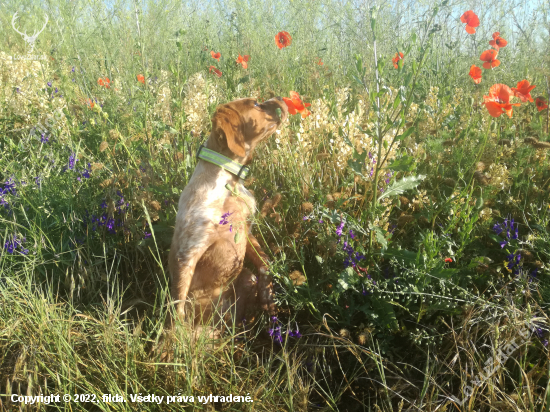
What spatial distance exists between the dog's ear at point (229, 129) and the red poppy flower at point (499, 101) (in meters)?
1.37

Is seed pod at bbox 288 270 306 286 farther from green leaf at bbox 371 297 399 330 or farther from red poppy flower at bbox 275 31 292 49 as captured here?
red poppy flower at bbox 275 31 292 49

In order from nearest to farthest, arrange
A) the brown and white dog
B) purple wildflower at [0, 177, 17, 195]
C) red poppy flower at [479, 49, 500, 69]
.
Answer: the brown and white dog → purple wildflower at [0, 177, 17, 195] → red poppy flower at [479, 49, 500, 69]

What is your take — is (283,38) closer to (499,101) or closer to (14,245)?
(499,101)

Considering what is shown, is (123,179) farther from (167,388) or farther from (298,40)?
(298,40)

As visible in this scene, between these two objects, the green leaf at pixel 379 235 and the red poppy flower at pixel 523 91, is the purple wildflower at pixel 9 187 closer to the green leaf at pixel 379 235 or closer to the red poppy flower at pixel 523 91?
the green leaf at pixel 379 235

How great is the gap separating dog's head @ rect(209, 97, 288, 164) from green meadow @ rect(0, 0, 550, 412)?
0.58ft

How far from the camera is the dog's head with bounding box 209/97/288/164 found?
2123 mm

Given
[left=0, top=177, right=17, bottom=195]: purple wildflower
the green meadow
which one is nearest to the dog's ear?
the green meadow

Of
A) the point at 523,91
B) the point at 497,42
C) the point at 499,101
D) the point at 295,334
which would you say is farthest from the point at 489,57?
the point at 295,334

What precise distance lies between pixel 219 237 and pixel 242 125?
2.21ft

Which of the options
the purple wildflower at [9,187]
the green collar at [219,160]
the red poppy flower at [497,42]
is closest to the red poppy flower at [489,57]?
the red poppy flower at [497,42]

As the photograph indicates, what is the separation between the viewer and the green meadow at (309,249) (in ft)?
4.99

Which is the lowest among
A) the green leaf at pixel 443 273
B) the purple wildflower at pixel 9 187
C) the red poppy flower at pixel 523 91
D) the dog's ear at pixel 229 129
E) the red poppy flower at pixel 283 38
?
the purple wildflower at pixel 9 187

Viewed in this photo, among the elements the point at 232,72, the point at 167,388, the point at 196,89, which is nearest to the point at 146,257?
the point at 167,388
